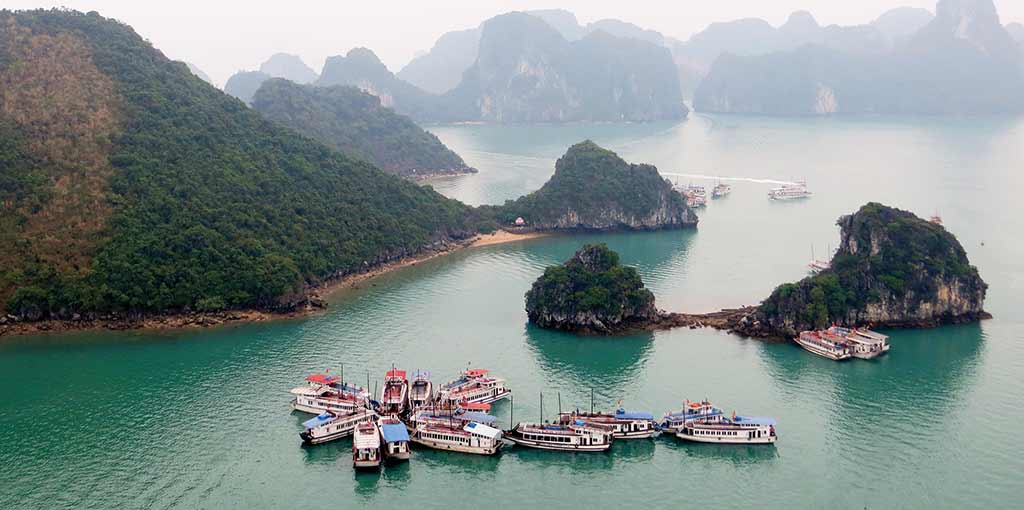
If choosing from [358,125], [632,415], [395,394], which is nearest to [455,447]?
[395,394]

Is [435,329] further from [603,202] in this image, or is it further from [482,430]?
[603,202]

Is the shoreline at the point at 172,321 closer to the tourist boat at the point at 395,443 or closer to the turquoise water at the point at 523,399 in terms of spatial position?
the turquoise water at the point at 523,399

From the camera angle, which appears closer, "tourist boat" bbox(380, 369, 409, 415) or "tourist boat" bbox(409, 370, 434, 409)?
"tourist boat" bbox(380, 369, 409, 415)

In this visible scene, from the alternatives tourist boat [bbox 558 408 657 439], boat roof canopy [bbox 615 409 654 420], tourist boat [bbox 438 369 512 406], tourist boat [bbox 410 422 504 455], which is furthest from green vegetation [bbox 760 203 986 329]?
tourist boat [bbox 410 422 504 455]

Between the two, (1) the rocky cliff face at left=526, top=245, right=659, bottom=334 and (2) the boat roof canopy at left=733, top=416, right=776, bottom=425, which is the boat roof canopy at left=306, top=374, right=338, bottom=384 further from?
(2) the boat roof canopy at left=733, top=416, right=776, bottom=425

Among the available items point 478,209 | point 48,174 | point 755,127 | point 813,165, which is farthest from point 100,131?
point 755,127

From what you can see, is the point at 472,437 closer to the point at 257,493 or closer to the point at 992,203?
the point at 257,493

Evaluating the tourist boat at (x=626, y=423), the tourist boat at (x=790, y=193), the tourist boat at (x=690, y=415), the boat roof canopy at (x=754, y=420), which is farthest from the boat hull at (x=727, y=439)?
the tourist boat at (x=790, y=193)
